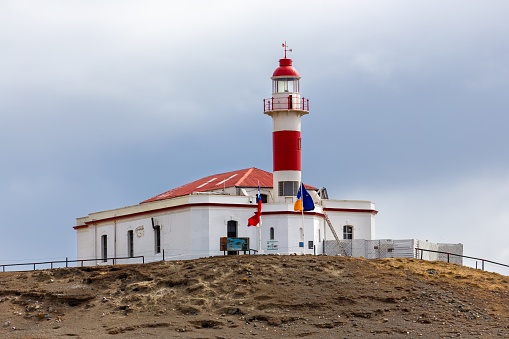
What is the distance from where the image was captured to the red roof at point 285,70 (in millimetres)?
76125

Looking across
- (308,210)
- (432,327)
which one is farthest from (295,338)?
(308,210)

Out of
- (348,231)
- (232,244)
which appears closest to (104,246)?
(232,244)

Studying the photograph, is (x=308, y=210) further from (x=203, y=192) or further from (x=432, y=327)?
(x=432, y=327)

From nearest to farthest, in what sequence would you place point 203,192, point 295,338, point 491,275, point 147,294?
point 295,338 < point 147,294 < point 491,275 < point 203,192

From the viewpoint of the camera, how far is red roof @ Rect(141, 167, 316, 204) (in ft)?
254

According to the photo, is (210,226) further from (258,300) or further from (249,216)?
(258,300)

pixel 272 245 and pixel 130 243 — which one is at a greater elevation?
pixel 130 243

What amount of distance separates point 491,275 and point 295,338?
15.0m

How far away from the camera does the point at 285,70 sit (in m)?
76.3

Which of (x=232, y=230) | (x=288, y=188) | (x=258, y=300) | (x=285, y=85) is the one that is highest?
(x=285, y=85)

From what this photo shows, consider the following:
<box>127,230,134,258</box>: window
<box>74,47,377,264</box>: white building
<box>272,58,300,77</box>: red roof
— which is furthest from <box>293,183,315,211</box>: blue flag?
<box>127,230,134,258</box>: window

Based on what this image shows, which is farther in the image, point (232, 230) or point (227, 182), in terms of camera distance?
point (227, 182)

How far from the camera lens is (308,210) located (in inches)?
2825

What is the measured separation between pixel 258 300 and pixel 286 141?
561 inches
